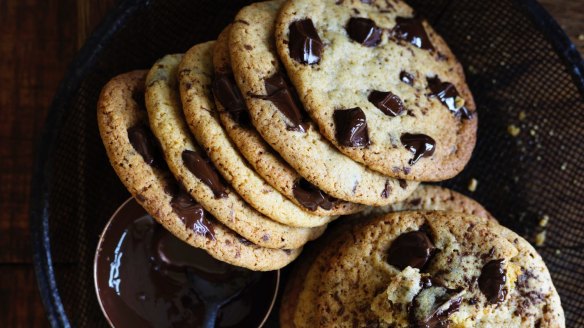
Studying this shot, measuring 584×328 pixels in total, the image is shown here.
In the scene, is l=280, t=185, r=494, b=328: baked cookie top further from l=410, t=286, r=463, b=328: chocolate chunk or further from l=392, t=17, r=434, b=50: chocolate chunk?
l=392, t=17, r=434, b=50: chocolate chunk

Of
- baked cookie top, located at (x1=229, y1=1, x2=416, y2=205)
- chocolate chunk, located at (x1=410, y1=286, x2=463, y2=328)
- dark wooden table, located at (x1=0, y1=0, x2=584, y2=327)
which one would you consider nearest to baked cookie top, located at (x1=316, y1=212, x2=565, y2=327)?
chocolate chunk, located at (x1=410, y1=286, x2=463, y2=328)

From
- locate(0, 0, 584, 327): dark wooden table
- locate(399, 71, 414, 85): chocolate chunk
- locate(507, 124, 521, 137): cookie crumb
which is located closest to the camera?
locate(399, 71, 414, 85): chocolate chunk

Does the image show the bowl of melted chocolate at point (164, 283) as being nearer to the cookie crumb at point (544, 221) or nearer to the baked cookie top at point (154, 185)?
the baked cookie top at point (154, 185)

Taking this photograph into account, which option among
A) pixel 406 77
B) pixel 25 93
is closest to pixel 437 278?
pixel 406 77

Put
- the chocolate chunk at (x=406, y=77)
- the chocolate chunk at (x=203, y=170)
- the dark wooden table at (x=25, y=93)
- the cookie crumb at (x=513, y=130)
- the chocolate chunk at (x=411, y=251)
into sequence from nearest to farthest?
the chocolate chunk at (x=203, y=170)
the chocolate chunk at (x=411, y=251)
the chocolate chunk at (x=406, y=77)
the dark wooden table at (x=25, y=93)
the cookie crumb at (x=513, y=130)

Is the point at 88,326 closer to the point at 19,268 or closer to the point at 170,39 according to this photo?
the point at 19,268

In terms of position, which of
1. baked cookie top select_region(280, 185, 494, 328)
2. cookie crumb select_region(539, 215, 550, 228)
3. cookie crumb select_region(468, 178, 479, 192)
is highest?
baked cookie top select_region(280, 185, 494, 328)

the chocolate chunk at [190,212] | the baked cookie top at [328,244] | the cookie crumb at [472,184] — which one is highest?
the chocolate chunk at [190,212]

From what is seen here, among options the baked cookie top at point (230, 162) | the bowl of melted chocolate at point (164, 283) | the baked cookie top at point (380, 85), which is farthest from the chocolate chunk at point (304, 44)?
the bowl of melted chocolate at point (164, 283)
